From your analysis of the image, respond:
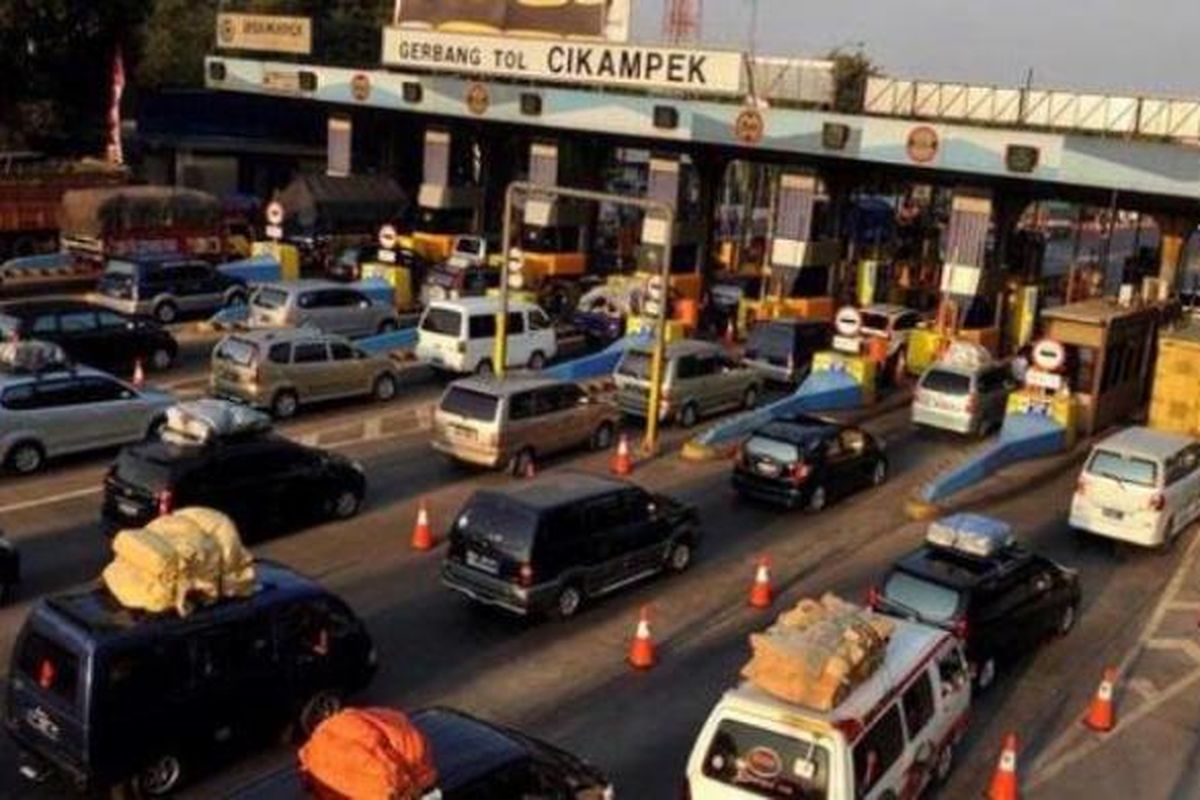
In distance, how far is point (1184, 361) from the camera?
1144 inches

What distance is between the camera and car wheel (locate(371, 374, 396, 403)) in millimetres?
29406

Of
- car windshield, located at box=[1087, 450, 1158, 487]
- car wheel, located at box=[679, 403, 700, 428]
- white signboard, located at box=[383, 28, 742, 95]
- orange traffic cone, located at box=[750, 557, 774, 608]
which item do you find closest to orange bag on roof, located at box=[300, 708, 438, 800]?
orange traffic cone, located at box=[750, 557, 774, 608]

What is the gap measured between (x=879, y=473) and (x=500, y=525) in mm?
10671

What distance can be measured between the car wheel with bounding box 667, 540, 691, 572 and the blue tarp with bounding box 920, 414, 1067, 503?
6.04 metres

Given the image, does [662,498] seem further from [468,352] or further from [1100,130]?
[1100,130]

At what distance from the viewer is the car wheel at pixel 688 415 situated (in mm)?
29031

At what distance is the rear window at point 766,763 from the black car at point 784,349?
21657 millimetres

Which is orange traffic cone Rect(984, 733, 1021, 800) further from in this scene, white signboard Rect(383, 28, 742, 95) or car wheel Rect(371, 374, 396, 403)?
white signboard Rect(383, 28, 742, 95)

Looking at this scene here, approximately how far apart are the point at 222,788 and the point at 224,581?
1945mm

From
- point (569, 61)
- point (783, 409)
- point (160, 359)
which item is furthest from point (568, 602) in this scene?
point (569, 61)

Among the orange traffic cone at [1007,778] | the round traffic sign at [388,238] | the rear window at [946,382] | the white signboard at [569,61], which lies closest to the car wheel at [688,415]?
the rear window at [946,382]

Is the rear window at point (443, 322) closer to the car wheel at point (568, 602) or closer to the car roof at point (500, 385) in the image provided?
the car roof at point (500, 385)

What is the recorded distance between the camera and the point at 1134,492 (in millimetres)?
21984

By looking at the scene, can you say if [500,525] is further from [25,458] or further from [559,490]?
[25,458]
